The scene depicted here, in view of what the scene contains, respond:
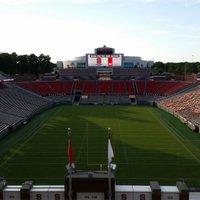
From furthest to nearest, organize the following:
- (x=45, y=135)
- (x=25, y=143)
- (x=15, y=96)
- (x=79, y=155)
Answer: (x=15, y=96) < (x=45, y=135) < (x=25, y=143) < (x=79, y=155)

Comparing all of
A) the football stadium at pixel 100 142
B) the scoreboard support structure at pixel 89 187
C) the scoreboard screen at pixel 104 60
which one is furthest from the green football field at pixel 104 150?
the scoreboard screen at pixel 104 60

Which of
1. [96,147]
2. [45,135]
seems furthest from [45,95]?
[96,147]

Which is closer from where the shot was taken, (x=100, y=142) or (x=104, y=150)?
(x=104, y=150)

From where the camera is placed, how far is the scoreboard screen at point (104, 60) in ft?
314

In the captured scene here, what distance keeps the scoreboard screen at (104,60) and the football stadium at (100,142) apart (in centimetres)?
571

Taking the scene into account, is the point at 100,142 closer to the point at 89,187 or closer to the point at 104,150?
the point at 104,150

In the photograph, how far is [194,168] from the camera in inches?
1147

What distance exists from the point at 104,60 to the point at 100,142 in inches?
2338

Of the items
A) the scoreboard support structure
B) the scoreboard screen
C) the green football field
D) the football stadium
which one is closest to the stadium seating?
the football stadium

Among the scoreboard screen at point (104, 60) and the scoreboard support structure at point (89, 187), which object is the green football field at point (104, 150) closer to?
the scoreboard support structure at point (89, 187)

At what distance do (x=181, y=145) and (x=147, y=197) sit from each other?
1966 centimetres

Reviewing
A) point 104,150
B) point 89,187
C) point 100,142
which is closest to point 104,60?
point 100,142

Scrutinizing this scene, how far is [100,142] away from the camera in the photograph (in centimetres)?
3847

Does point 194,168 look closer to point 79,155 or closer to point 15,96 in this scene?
point 79,155
